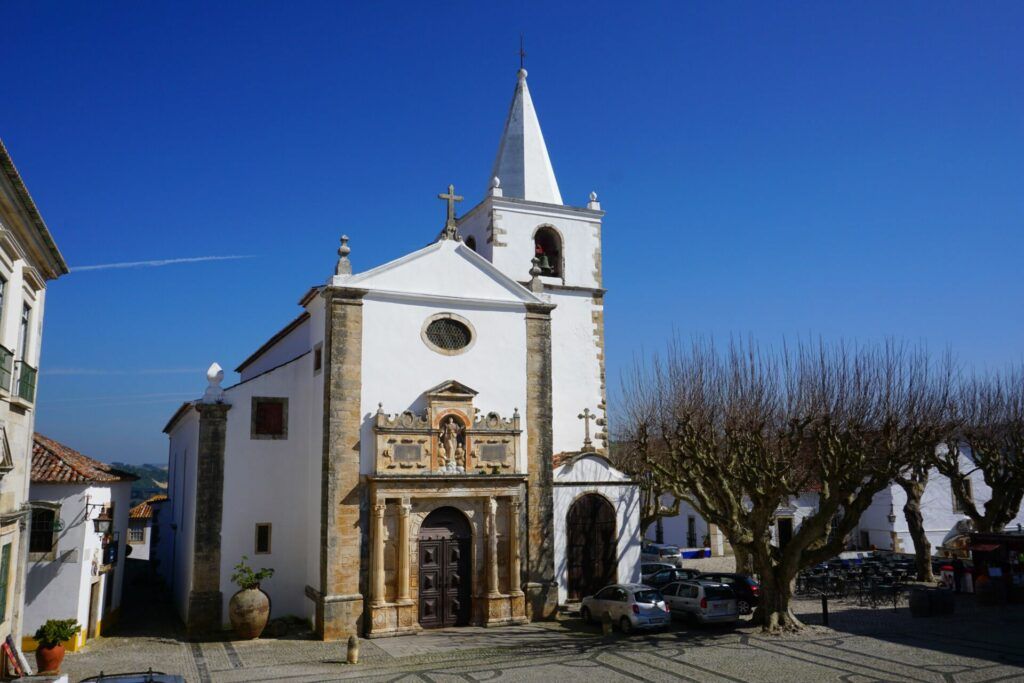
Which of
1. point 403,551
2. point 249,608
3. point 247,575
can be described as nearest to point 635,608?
point 403,551

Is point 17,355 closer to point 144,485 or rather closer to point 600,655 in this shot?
point 600,655

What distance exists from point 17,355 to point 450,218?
41.0 feet

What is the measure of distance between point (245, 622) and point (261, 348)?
12.8 m

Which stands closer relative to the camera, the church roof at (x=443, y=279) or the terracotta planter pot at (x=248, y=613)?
the terracotta planter pot at (x=248, y=613)

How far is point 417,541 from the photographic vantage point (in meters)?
21.3

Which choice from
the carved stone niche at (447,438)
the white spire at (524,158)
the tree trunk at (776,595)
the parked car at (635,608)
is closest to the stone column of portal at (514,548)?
the carved stone niche at (447,438)

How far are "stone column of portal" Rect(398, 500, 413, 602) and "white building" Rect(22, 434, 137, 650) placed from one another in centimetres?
733

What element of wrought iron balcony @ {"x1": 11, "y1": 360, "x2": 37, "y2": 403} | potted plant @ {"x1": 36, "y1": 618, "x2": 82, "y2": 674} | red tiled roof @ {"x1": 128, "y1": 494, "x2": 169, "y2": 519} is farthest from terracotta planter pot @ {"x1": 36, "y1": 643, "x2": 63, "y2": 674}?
red tiled roof @ {"x1": 128, "y1": 494, "x2": 169, "y2": 519}

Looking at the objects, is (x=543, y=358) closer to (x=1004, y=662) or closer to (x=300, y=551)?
(x=300, y=551)

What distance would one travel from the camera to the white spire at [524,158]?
2869 centimetres

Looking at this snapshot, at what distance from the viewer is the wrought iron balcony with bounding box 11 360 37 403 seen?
14.6 m

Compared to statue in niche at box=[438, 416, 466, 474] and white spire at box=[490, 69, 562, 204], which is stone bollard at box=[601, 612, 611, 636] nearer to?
statue in niche at box=[438, 416, 466, 474]

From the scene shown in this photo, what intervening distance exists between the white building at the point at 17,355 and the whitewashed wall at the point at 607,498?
13870 millimetres

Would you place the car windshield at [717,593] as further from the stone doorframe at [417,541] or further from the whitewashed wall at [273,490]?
the whitewashed wall at [273,490]
